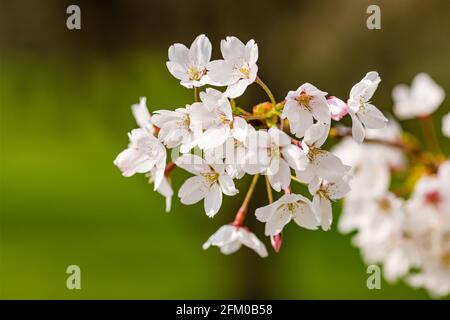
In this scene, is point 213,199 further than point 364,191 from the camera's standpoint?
No

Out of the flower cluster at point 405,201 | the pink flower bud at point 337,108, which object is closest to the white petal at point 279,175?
the pink flower bud at point 337,108

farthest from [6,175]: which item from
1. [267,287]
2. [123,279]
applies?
[267,287]

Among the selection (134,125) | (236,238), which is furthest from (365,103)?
(134,125)

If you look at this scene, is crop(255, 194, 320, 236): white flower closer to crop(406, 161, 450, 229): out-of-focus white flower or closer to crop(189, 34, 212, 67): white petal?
crop(189, 34, 212, 67): white petal

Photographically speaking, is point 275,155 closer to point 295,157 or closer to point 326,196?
point 295,157

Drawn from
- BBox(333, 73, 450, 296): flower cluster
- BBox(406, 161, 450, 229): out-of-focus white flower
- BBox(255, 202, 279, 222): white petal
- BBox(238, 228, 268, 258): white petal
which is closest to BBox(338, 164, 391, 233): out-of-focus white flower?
BBox(333, 73, 450, 296): flower cluster

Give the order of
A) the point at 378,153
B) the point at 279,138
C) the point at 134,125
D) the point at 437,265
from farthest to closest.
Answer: the point at 134,125 → the point at 378,153 → the point at 437,265 → the point at 279,138

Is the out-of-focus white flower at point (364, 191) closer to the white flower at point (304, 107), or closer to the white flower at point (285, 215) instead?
the white flower at point (285, 215)
